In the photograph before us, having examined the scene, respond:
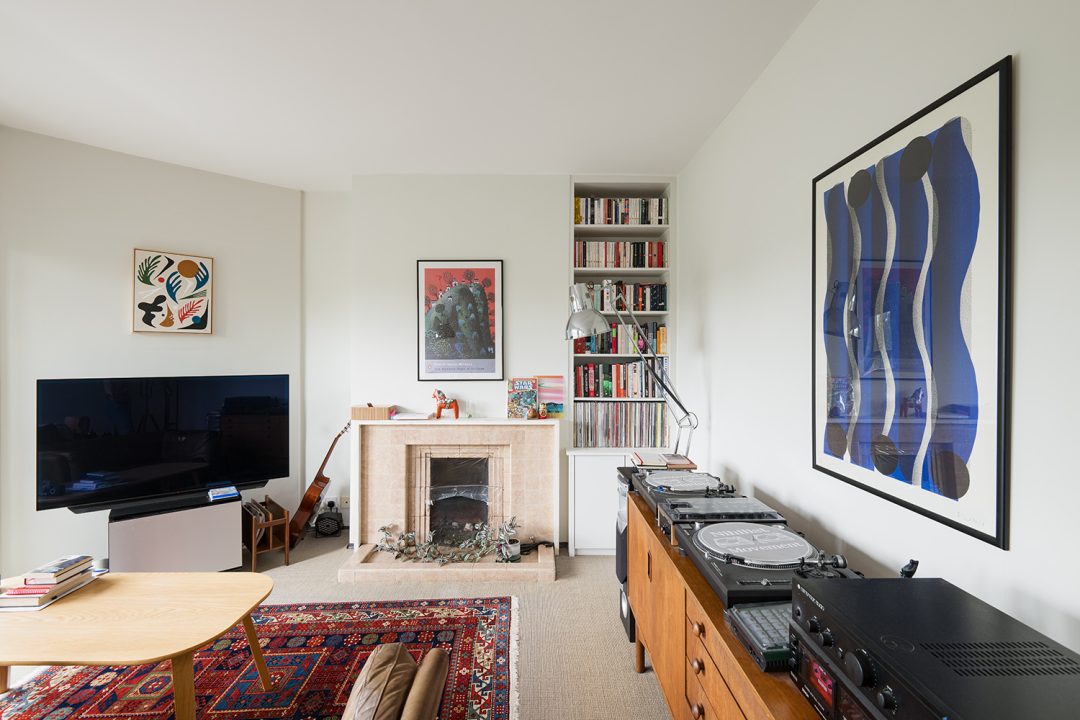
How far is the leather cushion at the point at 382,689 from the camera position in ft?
2.50

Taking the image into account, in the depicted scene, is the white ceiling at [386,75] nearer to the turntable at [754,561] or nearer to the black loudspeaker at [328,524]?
the turntable at [754,561]

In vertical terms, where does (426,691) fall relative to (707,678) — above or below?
above

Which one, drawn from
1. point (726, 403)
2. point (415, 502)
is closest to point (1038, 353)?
point (726, 403)

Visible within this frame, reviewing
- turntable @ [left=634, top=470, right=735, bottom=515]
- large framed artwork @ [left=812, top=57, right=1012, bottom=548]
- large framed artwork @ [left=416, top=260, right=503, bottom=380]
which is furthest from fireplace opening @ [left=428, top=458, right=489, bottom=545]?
large framed artwork @ [left=812, top=57, right=1012, bottom=548]

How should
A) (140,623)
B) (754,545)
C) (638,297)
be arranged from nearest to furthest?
(754,545) → (140,623) → (638,297)

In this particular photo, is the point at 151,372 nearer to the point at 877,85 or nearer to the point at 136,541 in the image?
the point at 136,541

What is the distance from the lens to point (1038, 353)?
878 mm

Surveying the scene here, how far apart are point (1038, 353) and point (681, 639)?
3.66 ft

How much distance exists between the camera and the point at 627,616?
86.1 inches

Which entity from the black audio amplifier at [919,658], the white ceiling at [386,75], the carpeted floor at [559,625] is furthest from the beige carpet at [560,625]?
the white ceiling at [386,75]

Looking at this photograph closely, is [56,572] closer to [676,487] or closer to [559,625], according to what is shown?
[559,625]

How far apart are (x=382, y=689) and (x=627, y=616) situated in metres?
1.68

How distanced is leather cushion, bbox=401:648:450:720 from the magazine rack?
8.49 feet

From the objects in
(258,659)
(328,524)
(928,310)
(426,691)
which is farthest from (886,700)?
(328,524)
